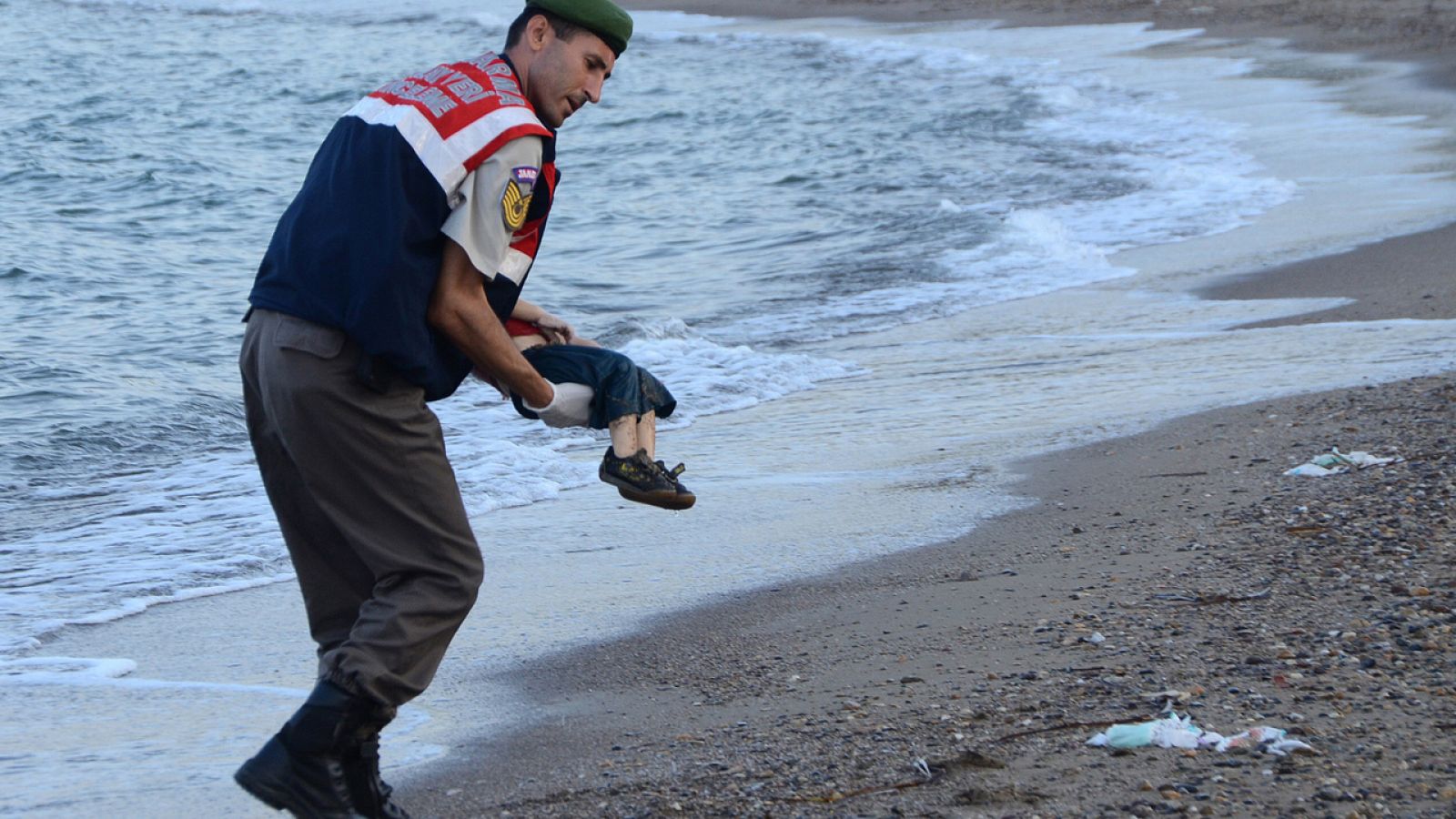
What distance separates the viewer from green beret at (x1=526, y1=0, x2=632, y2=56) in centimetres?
310

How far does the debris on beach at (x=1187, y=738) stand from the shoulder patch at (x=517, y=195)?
63.6 inches

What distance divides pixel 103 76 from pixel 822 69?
1381 cm

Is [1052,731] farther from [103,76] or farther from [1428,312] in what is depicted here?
[103,76]

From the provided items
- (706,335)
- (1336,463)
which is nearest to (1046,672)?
(1336,463)

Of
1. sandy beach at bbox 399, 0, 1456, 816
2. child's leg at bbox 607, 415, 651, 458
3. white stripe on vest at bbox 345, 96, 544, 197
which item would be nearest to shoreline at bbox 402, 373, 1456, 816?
sandy beach at bbox 399, 0, 1456, 816

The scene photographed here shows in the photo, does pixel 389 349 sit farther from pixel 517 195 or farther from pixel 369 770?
pixel 369 770

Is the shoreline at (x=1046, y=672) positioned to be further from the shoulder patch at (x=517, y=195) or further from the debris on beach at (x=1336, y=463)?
the shoulder patch at (x=517, y=195)

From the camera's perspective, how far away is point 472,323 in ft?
9.90

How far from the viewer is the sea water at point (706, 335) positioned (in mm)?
5082

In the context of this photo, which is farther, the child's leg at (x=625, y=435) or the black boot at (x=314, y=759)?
the child's leg at (x=625, y=435)

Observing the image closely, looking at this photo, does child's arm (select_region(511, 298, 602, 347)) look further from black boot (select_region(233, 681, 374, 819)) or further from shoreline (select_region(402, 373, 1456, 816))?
shoreline (select_region(402, 373, 1456, 816))

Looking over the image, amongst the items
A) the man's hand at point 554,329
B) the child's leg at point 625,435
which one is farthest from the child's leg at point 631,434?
the man's hand at point 554,329

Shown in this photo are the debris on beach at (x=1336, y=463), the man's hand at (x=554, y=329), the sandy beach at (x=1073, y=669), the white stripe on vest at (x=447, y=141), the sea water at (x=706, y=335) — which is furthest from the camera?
the debris on beach at (x=1336, y=463)

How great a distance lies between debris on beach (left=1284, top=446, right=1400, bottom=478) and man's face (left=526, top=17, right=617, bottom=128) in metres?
3.41
